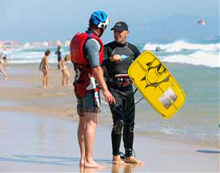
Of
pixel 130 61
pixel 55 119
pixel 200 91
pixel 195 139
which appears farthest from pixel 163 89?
pixel 200 91

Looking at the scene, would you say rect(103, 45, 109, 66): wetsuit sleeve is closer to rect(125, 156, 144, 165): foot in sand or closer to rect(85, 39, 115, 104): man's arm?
rect(85, 39, 115, 104): man's arm

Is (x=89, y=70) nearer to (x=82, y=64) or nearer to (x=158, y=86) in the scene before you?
(x=82, y=64)

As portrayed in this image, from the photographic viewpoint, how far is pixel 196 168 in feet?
22.8

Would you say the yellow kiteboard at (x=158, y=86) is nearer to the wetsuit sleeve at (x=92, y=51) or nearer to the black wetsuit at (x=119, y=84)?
the black wetsuit at (x=119, y=84)

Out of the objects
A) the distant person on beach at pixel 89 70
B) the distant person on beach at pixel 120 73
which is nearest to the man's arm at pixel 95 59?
the distant person on beach at pixel 89 70

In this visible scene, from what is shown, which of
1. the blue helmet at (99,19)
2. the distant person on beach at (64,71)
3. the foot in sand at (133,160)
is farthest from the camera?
the distant person on beach at (64,71)

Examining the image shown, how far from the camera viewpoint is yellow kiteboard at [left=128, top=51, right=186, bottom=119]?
7.03 m

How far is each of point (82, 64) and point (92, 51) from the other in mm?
210

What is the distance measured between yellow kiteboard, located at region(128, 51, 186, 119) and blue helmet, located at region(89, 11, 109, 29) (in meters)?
0.68

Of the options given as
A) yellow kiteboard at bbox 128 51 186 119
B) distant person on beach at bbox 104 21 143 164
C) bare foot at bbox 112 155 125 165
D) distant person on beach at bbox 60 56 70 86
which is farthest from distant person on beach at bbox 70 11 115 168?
distant person on beach at bbox 60 56 70 86

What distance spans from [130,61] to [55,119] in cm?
528

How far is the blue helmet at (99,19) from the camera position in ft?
Result: 21.1

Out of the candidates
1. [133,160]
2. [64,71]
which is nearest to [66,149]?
[133,160]

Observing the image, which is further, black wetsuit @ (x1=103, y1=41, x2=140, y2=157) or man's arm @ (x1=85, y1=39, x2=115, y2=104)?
black wetsuit @ (x1=103, y1=41, x2=140, y2=157)
